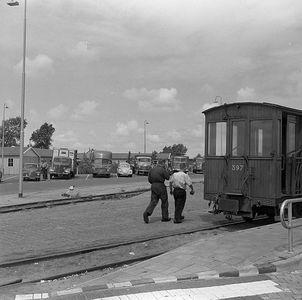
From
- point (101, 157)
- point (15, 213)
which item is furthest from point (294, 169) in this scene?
point (101, 157)

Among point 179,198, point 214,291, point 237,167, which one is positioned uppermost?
point 237,167

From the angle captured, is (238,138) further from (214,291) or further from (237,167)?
(214,291)

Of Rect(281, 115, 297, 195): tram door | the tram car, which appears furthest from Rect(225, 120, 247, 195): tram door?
Rect(281, 115, 297, 195): tram door

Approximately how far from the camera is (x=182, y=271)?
5.48 meters

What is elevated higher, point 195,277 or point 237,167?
point 237,167

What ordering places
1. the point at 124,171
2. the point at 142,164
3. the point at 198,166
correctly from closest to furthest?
the point at 124,171 < the point at 142,164 < the point at 198,166

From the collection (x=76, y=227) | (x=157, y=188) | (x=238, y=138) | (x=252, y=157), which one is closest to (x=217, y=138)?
(x=238, y=138)

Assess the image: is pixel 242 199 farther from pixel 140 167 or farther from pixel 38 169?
pixel 140 167

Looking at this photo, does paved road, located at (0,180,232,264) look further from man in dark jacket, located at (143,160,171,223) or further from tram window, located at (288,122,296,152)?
tram window, located at (288,122,296,152)

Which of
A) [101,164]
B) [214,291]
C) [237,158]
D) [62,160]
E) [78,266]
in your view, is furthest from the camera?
[101,164]

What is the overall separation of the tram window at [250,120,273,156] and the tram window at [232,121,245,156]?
0.28 m

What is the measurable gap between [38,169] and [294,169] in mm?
24415

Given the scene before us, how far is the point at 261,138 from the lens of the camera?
930 cm

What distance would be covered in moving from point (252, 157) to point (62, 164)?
83.8ft
